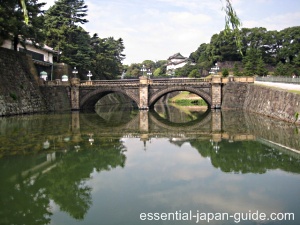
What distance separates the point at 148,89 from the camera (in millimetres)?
46375

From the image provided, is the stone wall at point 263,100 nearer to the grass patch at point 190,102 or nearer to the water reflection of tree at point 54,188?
the water reflection of tree at point 54,188

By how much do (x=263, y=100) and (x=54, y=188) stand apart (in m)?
28.1

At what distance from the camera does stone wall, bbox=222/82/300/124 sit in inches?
1045

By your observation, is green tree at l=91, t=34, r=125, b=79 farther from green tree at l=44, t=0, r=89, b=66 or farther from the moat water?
the moat water

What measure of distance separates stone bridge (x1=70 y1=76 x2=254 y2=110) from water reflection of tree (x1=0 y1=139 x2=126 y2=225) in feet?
96.3

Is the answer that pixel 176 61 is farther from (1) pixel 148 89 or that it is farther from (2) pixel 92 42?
(1) pixel 148 89

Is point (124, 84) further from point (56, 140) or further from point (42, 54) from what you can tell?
point (56, 140)

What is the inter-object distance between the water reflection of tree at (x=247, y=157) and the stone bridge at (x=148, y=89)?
2536 centimetres

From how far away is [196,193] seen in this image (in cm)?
1079

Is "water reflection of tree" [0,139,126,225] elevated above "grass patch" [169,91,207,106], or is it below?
below

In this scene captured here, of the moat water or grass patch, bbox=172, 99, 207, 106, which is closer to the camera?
the moat water

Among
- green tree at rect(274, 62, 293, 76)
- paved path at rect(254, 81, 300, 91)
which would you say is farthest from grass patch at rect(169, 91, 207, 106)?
paved path at rect(254, 81, 300, 91)

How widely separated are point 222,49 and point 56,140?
213 feet

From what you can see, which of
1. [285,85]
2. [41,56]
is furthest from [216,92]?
[41,56]
